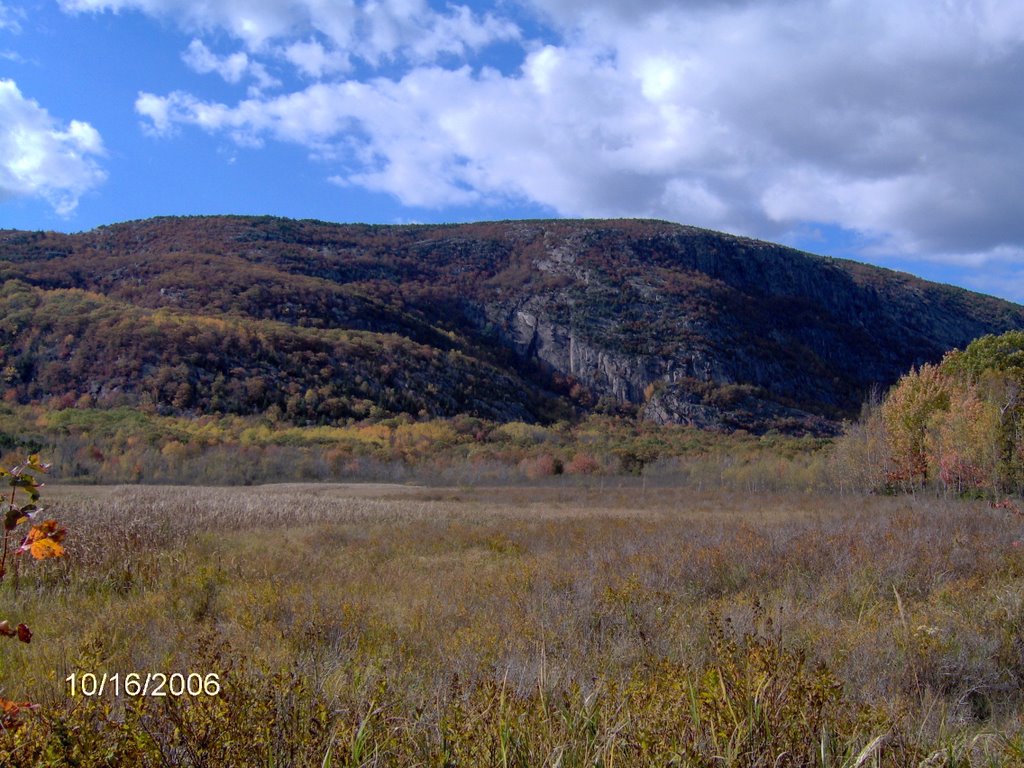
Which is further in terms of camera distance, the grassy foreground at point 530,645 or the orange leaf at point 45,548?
the grassy foreground at point 530,645

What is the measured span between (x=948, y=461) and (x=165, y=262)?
86242 millimetres

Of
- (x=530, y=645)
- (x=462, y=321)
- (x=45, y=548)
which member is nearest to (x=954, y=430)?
(x=530, y=645)

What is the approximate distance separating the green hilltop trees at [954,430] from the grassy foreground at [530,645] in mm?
14907

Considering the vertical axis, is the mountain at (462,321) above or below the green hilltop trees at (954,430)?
above

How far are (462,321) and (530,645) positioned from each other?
100521 mm

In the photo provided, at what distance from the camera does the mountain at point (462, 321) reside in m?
60.0

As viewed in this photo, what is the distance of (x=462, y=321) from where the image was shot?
346ft
